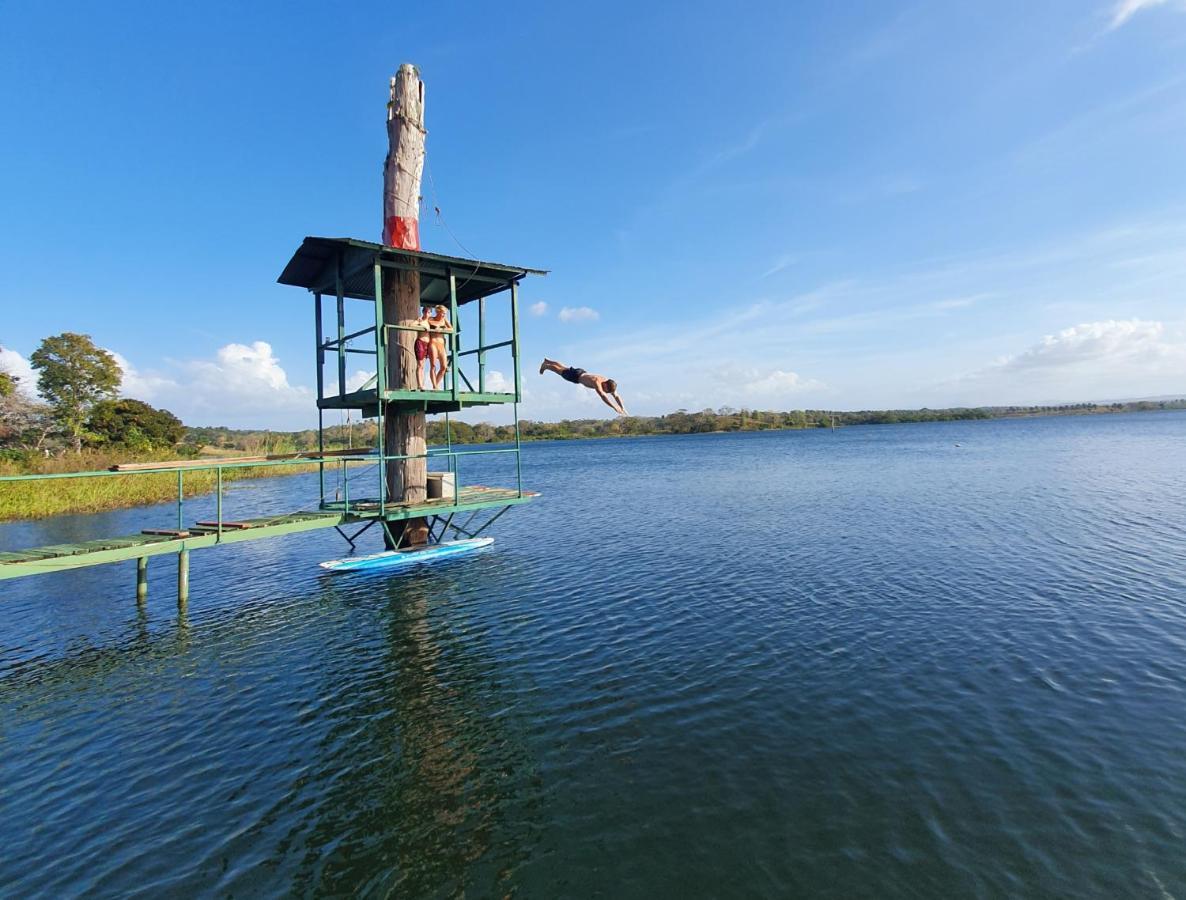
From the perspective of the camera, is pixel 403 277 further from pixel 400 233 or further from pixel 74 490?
pixel 74 490

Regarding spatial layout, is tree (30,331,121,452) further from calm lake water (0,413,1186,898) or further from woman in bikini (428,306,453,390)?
woman in bikini (428,306,453,390)

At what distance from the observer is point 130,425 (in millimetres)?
47719

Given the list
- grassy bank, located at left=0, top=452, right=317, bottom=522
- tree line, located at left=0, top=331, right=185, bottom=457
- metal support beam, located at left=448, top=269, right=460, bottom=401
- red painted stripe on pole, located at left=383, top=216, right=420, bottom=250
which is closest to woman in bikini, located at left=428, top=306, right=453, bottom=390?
metal support beam, located at left=448, top=269, right=460, bottom=401

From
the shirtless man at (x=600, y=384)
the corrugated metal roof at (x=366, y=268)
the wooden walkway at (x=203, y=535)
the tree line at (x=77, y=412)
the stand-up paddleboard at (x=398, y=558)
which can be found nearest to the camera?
the shirtless man at (x=600, y=384)

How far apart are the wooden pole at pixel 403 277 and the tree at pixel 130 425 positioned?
4146cm

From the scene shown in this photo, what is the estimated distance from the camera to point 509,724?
316 inches

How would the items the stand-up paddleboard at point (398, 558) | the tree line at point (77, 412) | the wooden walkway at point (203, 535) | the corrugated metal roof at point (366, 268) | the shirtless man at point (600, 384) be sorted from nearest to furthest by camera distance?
the shirtless man at point (600, 384)
the wooden walkway at point (203, 535)
the corrugated metal roof at point (366, 268)
the stand-up paddleboard at point (398, 558)
the tree line at point (77, 412)

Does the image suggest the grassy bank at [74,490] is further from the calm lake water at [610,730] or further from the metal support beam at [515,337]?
the metal support beam at [515,337]

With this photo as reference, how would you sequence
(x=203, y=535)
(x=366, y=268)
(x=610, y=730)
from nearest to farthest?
(x=610, y=730)
(x=203, y=535)
(x=366, y=268)

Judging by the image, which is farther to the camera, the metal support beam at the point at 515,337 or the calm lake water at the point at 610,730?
the metal support beam at the point at 515,337

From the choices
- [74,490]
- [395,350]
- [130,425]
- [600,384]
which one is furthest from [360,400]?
[130,425]

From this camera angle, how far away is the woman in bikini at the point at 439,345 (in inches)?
579

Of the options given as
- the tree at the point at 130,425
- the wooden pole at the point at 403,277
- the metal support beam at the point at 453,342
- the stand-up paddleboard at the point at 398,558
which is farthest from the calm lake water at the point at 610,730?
the tree at the point at 130,425

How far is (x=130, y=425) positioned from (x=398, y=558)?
46.1 meters
